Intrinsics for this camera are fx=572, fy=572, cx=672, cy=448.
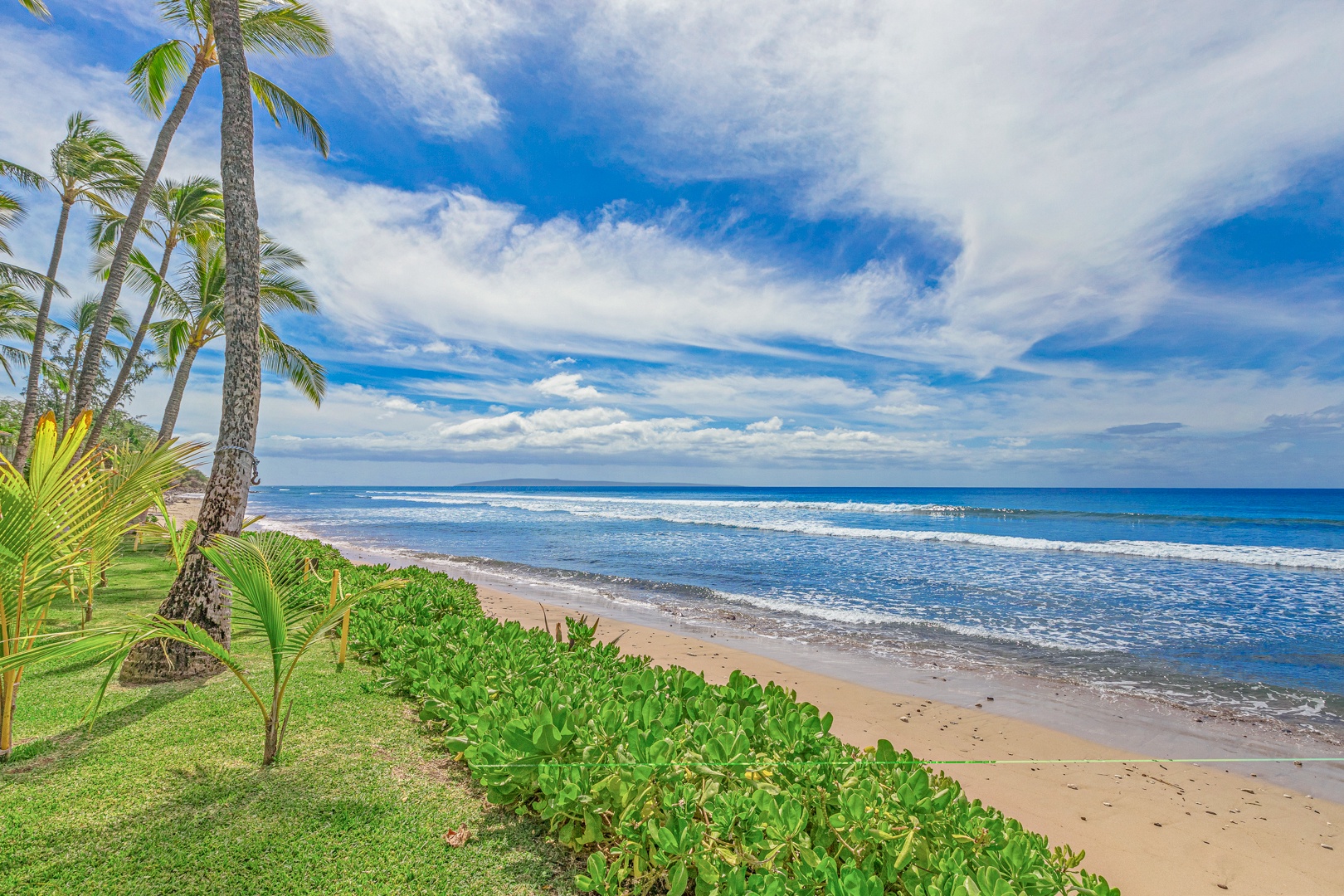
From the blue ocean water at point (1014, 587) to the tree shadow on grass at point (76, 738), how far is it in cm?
784

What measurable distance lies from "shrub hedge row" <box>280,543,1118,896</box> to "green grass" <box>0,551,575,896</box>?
0.89 ft

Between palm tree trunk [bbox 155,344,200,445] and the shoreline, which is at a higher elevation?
palm tree trunk [bbox 155,344,200,445]

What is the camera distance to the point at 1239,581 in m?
14.8

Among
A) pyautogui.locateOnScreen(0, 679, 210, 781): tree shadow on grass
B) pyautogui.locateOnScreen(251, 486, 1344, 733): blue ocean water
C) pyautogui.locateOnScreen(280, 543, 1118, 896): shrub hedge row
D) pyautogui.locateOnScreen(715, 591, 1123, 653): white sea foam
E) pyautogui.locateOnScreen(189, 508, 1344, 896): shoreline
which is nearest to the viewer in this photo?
pyautogui.locateOnScreen(280, 543, 1118, 896): shrub hedge row

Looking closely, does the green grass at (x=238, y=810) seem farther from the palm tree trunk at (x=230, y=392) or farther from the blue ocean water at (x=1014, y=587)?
the blue ocean water at (x=1014, y=587)

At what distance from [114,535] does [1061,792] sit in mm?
7416

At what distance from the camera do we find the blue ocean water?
7.80 meters

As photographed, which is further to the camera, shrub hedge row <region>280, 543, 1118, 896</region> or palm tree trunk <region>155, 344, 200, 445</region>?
palm tree trunk <region>155, 344, 200, 445</region>

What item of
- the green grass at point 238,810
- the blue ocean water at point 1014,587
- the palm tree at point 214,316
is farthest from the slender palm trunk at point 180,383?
the green grass at point 238,810

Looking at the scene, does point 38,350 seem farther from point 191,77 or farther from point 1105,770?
point 1105,770

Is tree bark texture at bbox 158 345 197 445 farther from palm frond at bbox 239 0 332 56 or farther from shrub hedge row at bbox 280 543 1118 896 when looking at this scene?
shrub hedge row at bbox 280 543 1118 896

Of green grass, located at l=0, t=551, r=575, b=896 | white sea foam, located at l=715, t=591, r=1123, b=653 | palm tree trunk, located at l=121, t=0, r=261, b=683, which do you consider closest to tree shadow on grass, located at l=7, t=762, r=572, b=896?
green grass, located at l=0, t=551, r=575, b=896

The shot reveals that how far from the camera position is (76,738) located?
135 inches

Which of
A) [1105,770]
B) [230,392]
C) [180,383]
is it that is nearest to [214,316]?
[180,383]
